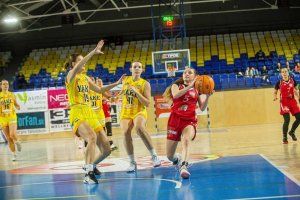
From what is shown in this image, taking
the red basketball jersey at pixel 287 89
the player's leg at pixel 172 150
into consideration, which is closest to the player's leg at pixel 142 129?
the player's leg at pixel 172 150

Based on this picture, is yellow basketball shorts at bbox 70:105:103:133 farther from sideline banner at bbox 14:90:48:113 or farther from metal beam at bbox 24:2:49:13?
metal beam at bbox 24:2:49:13

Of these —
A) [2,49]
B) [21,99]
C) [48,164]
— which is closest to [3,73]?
[2,49]

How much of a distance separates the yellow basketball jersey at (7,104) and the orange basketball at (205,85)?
6920 millimetres

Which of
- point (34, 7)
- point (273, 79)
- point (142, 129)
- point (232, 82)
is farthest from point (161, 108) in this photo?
point (142, 129)

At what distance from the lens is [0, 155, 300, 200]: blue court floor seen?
5.86 meters

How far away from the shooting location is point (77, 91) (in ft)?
24.5

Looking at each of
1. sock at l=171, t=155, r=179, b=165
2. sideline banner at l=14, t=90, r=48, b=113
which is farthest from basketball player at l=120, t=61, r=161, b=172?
sideline banner at l=14, t=90, r=48, b=113

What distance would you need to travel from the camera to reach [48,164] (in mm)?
10812

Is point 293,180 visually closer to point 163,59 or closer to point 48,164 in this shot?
point 48,164

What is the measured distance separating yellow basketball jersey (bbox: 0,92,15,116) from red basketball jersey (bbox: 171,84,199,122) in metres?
6.78

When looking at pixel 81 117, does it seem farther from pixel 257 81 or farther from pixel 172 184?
pixel 257 81

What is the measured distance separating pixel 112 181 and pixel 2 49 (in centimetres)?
2807

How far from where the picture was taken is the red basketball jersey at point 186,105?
7910mm

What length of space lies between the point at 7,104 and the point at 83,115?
6632 mm
